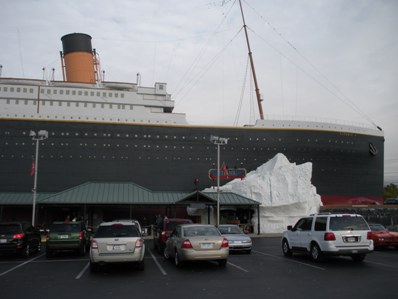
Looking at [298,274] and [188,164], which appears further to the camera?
[188,164]

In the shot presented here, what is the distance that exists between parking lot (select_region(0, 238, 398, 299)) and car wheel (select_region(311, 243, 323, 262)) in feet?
0.88

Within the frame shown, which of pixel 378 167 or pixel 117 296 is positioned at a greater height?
pixel 378 167

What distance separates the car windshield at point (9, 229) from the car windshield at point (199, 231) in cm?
763

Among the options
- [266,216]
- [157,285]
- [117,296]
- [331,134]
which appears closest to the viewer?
[117,296]

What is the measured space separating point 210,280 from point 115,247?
2981 millimetres

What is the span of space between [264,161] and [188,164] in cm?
786

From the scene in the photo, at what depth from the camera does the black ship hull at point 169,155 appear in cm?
3519

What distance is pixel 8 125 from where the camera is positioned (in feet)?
115

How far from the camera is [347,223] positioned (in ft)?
40.7

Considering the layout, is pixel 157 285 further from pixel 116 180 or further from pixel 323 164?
pixel 323 164

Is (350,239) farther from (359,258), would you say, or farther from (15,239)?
(15,239)

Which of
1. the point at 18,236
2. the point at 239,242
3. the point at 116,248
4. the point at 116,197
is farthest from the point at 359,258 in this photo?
the point at 116,197

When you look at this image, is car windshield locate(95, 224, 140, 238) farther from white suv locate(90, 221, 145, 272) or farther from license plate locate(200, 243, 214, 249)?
license plate locate(200, 243, 214, 249)

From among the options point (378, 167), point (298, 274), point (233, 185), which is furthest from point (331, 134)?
point (298, 274)
